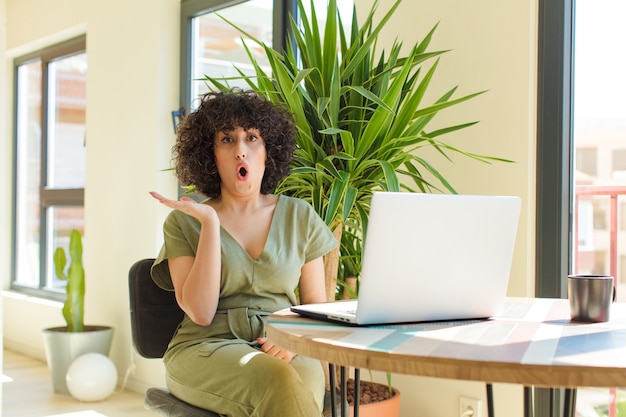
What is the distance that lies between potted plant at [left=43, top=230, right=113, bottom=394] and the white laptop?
3.28 m

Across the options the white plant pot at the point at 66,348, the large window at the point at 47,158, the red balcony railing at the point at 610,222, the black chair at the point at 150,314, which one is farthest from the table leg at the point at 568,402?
the large window at the point at 47,158

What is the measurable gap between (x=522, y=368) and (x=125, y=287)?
12.6 feet

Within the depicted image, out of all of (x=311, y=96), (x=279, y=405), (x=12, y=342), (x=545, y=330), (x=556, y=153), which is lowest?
(x=12, y=342)

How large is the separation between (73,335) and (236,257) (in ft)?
9.20

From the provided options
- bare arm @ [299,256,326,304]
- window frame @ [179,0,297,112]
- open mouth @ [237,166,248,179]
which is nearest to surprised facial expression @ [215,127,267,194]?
open mouth @ [237,166,248,179]

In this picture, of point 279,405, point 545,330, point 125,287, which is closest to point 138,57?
point 125,287

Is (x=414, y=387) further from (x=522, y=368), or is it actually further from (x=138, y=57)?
(x=138, y=57)

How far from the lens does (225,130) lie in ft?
7.11

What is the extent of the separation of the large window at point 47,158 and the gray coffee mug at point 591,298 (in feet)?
14.7

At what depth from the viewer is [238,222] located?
2.15 metres

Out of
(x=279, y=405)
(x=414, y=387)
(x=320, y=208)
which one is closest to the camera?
(x=279, y=405)

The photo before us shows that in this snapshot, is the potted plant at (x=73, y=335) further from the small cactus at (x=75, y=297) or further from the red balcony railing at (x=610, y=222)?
the red balcony railing at (x=610, y=222)

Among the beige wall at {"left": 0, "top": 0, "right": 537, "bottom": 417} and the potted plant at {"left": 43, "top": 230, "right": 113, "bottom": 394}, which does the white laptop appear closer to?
the beige wall at {"left": 0, "top": 0, "right": 537, "bottom": 417}

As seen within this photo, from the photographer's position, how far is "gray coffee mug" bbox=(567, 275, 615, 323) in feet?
5.09
